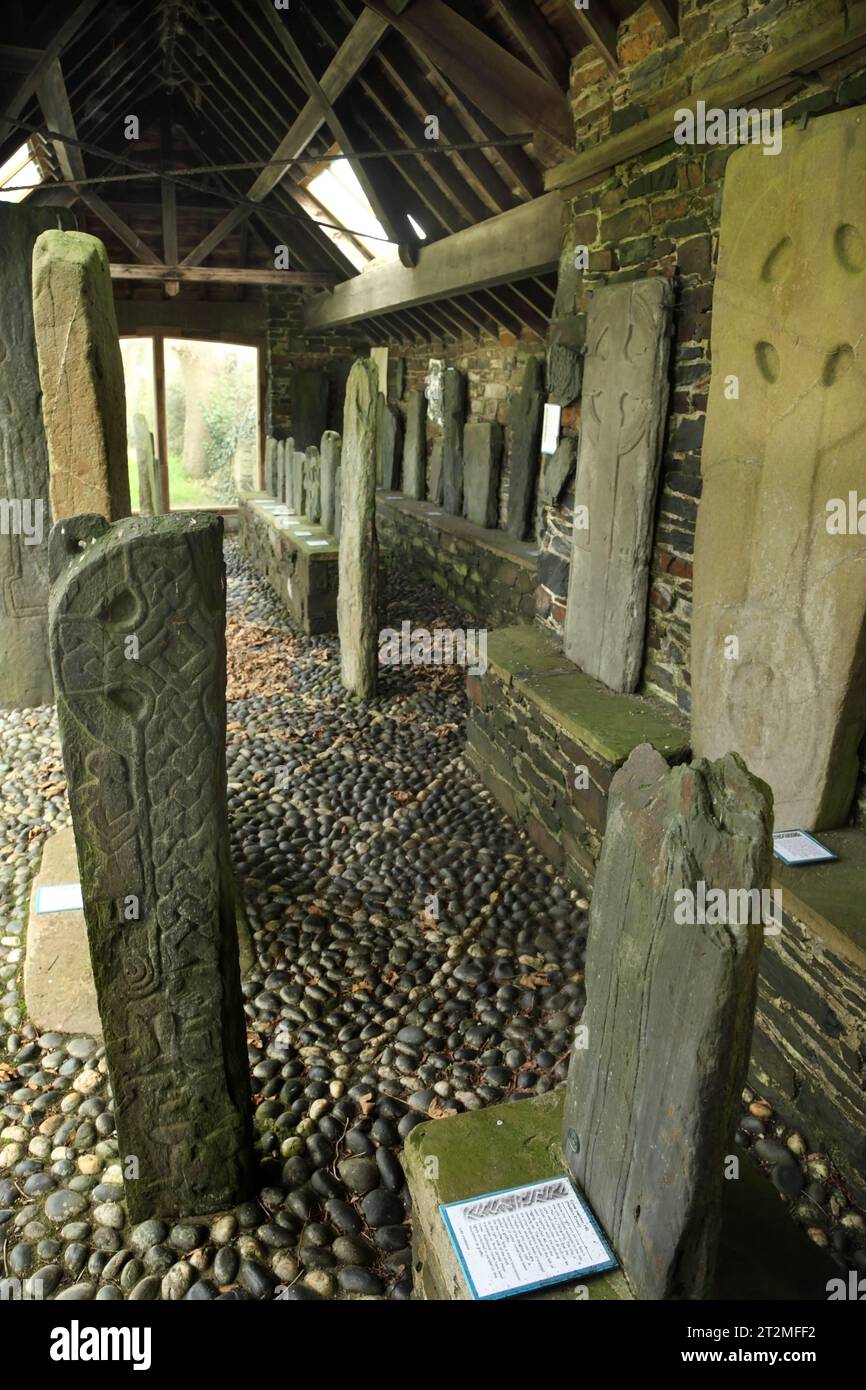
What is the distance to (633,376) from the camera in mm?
4324

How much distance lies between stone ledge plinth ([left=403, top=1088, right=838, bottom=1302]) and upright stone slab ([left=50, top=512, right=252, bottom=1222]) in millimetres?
634

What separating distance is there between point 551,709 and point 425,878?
1045mm

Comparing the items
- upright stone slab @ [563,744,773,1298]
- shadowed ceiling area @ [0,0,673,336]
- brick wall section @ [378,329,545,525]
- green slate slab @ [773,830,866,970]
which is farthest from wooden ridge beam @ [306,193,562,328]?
upright stone slab @ [563,744,773,1298]

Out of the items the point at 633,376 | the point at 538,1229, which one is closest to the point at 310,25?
the point at 633,376

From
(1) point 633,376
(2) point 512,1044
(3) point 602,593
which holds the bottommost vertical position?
(2) point 512,1044

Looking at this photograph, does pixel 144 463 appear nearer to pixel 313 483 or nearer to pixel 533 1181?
pixel 313 483

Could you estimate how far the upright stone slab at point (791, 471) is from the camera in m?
2.97

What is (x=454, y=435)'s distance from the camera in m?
9.49

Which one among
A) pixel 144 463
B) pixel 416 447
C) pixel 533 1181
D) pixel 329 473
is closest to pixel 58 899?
pixel 533 1181

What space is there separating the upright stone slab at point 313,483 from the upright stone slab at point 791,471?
582 centimetres

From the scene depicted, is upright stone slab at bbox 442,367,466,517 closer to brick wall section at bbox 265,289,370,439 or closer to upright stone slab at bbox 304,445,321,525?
upright stone slab at bbox 304,445,321,525

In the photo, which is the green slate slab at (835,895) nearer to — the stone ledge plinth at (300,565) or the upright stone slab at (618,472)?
the upright stone slab at (618,472)

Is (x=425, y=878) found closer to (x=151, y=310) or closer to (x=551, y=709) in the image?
(x=551, y=709)

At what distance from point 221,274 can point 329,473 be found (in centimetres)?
504
